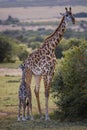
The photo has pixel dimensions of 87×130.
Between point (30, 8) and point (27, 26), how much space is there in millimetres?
4480

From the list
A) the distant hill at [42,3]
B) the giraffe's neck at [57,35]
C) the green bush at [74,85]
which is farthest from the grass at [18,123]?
the distant hill at [42,3]

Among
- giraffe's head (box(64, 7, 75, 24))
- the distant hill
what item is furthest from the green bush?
the distant hill

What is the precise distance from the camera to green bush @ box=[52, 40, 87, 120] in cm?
1720

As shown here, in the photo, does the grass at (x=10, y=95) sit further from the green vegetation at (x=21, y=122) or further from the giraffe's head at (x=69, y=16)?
the giraffe's head at (x=69, y=16)

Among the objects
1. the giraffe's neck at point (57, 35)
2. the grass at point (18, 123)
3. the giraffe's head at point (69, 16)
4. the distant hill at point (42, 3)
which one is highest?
the giraffe's head at point (69, 16)

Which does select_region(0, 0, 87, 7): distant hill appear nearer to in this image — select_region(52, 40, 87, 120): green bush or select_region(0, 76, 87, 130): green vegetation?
select_region(0, 76, 87, 130): green vegetation

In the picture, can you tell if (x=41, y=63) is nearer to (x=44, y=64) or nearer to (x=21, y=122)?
(x=44, y=64)

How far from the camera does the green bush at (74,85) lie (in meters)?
17.2

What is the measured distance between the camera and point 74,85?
1764 centimetres

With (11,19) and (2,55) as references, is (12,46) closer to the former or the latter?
(2,55)

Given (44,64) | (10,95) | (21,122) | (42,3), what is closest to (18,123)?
(21,122)

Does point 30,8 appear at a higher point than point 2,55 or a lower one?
lower

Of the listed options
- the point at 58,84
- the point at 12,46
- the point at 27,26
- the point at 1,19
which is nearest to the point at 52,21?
the point at 27,26

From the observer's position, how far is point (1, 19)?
12100 cm
